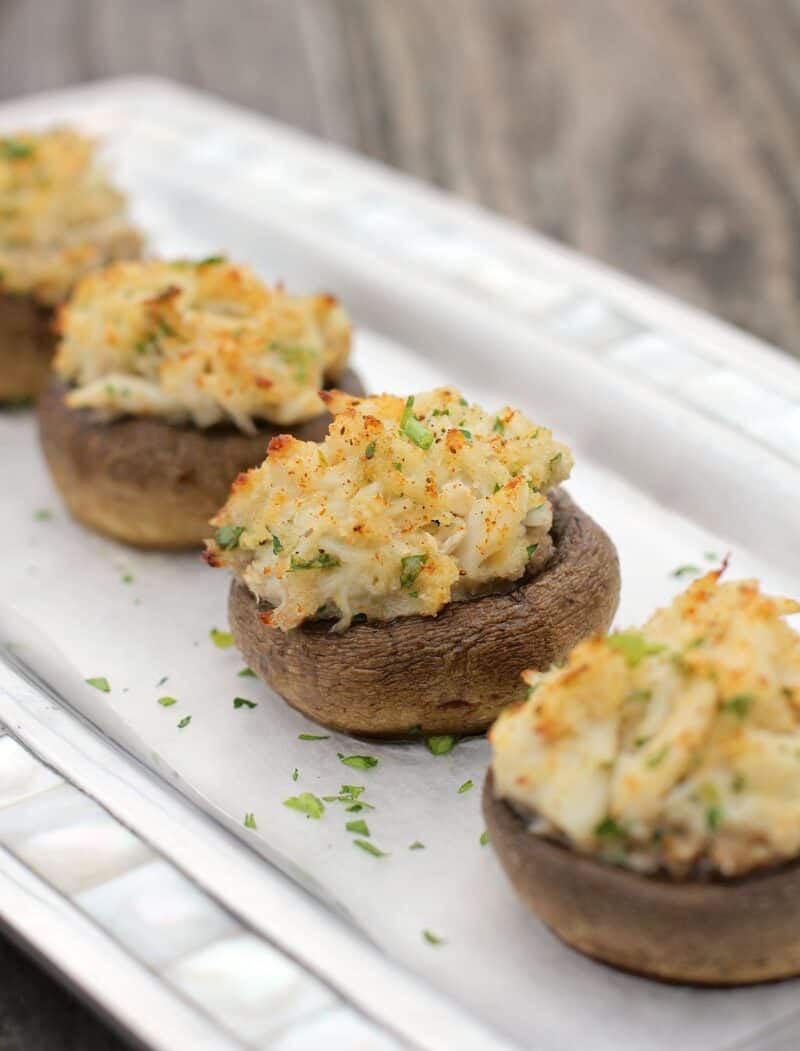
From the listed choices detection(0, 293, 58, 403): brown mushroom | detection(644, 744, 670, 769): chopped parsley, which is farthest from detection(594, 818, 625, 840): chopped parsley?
detection(0, 293, 58, 403): brown mushroom

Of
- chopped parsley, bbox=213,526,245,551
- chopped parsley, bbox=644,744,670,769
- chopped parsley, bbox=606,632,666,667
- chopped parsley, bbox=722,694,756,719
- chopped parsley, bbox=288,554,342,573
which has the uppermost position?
chopped parsley, bbox=606,632,666,667

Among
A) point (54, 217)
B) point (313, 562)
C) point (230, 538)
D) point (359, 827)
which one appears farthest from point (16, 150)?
point (359, 827)

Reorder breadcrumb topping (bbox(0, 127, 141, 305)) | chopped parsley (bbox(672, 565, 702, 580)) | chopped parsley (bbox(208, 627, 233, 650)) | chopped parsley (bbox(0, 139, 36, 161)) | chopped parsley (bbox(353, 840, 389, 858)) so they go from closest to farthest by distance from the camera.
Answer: chopped parsley (bbox(353, 840, 389, 858)) → chopped parsley (bbox(208, 627, 233, 650)) → chopped parsley (bbox(672, 565, 702, 580)) → breadcrumb topping (bbox(0, 127, 141, 305)) → chopped parsley (bbox(0, 139, 36, 161))

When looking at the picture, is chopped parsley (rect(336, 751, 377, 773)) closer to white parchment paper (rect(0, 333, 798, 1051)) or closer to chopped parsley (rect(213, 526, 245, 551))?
white parchment paper (rect(0, 333, 798, 1051))

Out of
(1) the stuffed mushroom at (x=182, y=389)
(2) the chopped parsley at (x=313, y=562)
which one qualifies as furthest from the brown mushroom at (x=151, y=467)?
→ (2) the chopped parsley at (x=313, y=562)

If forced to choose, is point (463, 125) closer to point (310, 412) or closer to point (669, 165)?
point (669, 165)

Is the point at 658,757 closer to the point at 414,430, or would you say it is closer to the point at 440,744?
the point at 440,744
